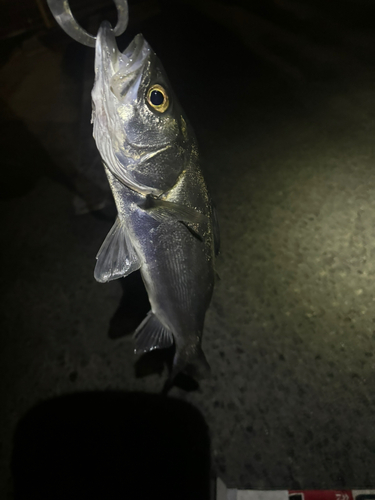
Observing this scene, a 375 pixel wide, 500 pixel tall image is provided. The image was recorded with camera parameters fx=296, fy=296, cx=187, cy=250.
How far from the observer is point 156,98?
104 centimetres

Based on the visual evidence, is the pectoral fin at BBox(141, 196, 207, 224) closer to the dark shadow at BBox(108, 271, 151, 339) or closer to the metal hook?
the metal hook

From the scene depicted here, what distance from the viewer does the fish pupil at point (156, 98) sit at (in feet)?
3.37

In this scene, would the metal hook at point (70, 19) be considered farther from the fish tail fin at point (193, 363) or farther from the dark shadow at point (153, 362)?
the dark shadow at point (153, 362)

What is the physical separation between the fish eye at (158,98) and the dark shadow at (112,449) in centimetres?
154

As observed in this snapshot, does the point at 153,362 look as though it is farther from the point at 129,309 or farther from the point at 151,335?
the point at 151,335

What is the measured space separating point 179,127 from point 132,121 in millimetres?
198

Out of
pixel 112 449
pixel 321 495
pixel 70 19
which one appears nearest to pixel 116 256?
pixel 70 19


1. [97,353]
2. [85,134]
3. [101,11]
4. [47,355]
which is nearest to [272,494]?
[97,353]

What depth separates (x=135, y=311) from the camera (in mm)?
2027

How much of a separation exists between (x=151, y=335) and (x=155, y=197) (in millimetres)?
618

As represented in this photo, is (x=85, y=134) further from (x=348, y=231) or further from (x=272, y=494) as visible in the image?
(x=272, y=494)

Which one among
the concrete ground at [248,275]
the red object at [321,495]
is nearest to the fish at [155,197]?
the concrete ground at [248,275]

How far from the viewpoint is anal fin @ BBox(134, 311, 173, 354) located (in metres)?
1.32

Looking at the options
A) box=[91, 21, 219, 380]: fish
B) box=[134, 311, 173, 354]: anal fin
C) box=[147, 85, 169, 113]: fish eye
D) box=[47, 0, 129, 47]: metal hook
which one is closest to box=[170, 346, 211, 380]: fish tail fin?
box=[91, 21, 219, 380]: fish
